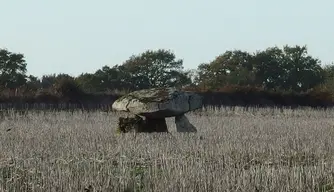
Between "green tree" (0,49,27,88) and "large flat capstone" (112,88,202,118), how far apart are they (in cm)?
3484

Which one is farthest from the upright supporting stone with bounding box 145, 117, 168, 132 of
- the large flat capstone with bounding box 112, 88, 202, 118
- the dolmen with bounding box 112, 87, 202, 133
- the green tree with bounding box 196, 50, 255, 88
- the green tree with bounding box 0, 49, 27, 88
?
the green tree with bounding box 196, 50, 255, 88

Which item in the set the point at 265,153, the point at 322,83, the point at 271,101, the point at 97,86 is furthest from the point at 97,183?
the point at 322,83

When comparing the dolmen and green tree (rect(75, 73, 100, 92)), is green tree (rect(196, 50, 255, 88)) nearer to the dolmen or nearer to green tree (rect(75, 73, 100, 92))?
green tree (rect(75, 73, 100, 92))

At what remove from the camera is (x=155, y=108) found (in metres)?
17.3

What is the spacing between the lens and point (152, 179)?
795 centimetres

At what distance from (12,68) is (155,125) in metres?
38.9

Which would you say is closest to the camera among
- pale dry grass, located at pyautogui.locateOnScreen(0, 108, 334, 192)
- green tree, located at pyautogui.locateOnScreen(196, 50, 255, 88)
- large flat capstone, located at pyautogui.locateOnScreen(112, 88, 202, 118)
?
pale dry grass, located at pyautogui.locateOnScreen(0, 108, 334, 192)

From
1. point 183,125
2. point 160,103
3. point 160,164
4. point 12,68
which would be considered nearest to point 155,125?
point 183,125

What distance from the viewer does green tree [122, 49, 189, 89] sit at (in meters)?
65.2

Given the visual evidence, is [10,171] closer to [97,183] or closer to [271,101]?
[97,183]

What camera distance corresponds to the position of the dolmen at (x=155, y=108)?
17.4m

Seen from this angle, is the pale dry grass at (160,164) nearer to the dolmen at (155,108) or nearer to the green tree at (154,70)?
the dolmen at (155,108)

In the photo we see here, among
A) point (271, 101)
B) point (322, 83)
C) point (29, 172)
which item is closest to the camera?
point (29, 172)

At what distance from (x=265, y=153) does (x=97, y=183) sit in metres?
4.67
